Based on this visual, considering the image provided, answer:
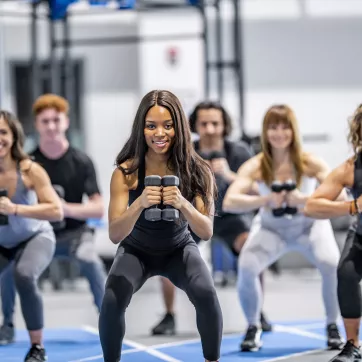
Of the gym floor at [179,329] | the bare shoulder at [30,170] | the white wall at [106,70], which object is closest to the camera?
the bare shoulder at [30,170]

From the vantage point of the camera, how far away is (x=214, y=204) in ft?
13.7

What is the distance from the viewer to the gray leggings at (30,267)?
178 inches

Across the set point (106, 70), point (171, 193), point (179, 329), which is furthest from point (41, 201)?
point (106, 70)

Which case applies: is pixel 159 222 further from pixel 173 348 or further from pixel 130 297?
pixel 173 348

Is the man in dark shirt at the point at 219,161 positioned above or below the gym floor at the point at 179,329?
above

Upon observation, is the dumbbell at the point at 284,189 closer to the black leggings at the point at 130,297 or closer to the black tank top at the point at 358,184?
the black tank top at the point at 358,184

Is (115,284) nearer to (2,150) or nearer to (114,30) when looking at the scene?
(2,150)

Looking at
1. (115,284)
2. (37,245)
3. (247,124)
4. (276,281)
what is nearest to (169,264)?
(115,284)

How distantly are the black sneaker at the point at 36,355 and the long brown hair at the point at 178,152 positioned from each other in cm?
117

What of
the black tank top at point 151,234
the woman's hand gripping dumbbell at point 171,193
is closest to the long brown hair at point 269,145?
the black tank top at point 151,234

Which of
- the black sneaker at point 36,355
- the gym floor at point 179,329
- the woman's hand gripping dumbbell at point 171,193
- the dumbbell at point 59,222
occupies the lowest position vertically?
the gym floor at point 179,329

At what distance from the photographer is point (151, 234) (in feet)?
13.1

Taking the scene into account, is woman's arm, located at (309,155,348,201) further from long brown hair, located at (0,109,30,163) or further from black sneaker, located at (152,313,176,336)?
long brown hair, located at (0,109,30,163)

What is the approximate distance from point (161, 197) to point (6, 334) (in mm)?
2062
